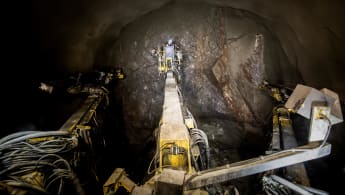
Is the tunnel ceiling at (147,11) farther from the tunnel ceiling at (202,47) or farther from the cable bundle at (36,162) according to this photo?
the cable bundle at (36,162)

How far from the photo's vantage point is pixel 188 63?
770cm

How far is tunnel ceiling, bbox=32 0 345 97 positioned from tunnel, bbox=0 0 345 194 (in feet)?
0.09

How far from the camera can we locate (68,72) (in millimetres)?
5398

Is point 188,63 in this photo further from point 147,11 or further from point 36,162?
point 36,162

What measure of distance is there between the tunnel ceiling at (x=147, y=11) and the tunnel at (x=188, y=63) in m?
0.03

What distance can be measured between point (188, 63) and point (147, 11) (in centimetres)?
248

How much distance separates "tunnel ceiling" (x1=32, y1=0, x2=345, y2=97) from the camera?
3323 mm

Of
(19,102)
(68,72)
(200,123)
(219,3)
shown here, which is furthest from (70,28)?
(200,123)

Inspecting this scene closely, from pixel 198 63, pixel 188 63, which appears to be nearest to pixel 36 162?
pixel 188 63

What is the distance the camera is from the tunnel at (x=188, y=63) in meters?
3.69

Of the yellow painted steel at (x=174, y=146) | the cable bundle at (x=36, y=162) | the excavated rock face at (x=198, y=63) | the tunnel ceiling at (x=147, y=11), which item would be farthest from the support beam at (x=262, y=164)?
the excavated rock face at (x=198, y=63)

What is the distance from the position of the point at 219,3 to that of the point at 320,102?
6.25 meters

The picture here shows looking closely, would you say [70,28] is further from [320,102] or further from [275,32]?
[275,32]

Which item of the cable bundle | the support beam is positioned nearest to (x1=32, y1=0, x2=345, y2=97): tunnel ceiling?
the support beam
